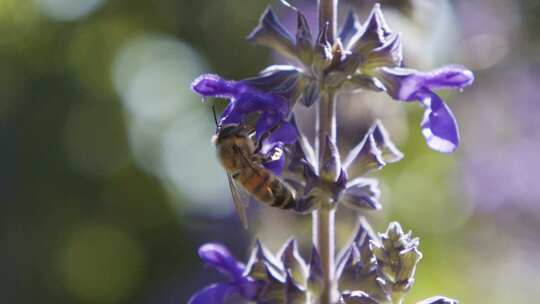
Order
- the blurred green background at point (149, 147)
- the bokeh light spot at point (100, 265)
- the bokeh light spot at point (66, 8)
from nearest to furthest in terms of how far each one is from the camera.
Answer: the blurred green background at point (149, 147), the bokeh light spot at point (100, 265), the bokeh light spot at point (66, 8)

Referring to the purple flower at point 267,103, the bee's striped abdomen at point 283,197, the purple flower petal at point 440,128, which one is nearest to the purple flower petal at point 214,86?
the purple flower at point 267,103

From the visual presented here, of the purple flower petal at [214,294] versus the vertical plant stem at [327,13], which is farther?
the purple flower petal at [214,294]

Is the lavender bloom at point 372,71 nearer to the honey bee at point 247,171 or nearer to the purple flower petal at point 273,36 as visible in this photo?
the purple flower petal at point 273,36

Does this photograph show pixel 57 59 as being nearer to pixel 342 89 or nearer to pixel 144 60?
pixel 144 60

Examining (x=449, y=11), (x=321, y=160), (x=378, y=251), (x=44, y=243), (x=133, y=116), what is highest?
(x=321, y=160)

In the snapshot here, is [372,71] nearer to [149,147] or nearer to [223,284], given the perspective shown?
[223,284]

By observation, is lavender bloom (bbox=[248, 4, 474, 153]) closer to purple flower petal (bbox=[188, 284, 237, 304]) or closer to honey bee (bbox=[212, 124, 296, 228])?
honey bee (bbox=[212, 124, 296, 228])

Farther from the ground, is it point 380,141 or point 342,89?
point 342,89

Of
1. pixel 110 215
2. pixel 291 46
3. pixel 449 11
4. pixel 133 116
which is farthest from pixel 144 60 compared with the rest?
pixel 291 46
